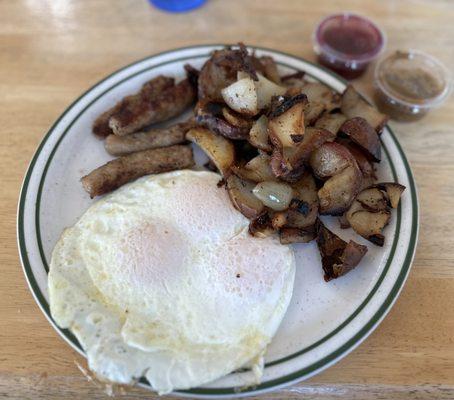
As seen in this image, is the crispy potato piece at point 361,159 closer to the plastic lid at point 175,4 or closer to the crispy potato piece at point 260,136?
the crispy potato piece at point 260,136

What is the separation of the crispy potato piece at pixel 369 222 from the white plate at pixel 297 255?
5 cm

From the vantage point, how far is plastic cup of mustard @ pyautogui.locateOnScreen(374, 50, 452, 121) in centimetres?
221

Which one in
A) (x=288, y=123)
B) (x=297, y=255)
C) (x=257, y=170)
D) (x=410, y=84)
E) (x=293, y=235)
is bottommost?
(x=297, y=255)

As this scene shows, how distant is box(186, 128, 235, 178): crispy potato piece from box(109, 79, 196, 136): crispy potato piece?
235 millimetres

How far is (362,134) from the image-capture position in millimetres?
1818

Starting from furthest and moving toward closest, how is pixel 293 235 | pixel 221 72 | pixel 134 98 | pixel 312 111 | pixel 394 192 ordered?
pixel 134 98 < pixel 221 72 < pixel 312 111 < pixel 394 192 < pixel 293 235

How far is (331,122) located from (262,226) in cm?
60

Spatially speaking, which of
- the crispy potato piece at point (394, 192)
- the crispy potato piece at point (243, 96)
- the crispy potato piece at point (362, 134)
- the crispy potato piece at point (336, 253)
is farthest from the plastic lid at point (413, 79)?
the crispy potato piece at point (336, 253)

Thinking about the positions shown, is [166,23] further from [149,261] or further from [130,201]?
[149,261]

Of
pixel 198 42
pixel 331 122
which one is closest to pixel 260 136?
pixel 331 122

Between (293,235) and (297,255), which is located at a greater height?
(293,235)

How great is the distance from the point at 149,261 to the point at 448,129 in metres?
1.71

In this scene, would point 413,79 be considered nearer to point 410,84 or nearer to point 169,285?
point 410,84

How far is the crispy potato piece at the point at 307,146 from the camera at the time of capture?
67.8 inches
